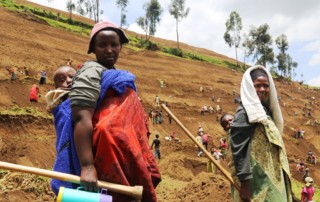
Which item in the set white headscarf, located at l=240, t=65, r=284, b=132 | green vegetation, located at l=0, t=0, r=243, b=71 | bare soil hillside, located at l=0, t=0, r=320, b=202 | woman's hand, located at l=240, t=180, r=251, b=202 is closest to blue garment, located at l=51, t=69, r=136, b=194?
white headscarf, located at l=240, t=65, r=284, b=132

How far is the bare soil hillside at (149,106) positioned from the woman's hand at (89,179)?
13.3 feet

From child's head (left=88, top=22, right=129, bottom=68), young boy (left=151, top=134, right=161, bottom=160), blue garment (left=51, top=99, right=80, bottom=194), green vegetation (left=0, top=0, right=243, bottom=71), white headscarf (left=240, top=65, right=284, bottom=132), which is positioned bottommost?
young boy (left=151, top=134, right=161, bottom=160)

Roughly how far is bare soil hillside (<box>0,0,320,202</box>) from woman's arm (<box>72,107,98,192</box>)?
4055mm

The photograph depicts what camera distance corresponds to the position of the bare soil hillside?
27.1 feet

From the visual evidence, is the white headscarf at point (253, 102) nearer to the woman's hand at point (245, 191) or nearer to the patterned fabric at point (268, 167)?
the patterned fabric at point (268, 167)

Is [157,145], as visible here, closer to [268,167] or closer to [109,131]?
[268,167]

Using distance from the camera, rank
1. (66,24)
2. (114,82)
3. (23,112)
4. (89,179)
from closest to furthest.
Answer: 1. (89,179)
2. (114,82)
3. (23,112)
4. (66,24)

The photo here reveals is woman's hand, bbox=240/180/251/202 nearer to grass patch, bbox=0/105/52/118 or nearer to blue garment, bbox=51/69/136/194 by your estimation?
blue garment, bbox=51/69/136/194

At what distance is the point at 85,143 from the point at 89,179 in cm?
17

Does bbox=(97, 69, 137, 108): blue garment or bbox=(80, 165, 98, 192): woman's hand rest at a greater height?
bbox=(97, 69, 137, 108): blue garment

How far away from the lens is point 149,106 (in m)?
24.5

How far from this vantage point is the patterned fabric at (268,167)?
2877 mm

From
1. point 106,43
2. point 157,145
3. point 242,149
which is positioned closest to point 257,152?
point 242,149

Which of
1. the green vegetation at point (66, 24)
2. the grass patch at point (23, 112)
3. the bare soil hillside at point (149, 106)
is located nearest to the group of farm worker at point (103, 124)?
the bare soil hillside at point (149, 106)
